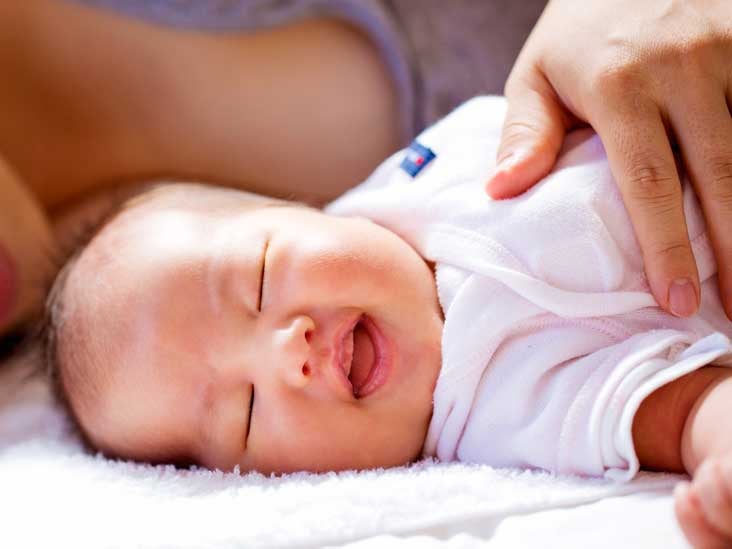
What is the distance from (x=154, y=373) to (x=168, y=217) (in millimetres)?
223

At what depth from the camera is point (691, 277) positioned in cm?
89

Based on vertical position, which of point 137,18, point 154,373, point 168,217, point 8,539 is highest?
point 137,18

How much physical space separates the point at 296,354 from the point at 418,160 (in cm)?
37

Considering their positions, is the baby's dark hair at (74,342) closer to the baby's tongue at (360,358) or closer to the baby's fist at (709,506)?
the baby's tongue at (360,358)

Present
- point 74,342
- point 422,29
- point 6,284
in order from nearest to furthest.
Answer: point 74,342
point 6,284
point 422,29

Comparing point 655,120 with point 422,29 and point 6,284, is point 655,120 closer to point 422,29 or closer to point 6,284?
point 422,29

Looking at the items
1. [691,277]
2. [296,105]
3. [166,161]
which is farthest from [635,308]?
[166,161]

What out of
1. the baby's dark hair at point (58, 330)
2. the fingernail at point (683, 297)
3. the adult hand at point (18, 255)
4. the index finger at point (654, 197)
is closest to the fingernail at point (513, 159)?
the index finger at point (654, 197)

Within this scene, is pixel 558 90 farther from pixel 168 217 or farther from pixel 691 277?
pixel 168 217

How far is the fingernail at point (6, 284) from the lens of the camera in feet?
4.84

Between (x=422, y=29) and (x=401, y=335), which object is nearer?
(x=401, y=335)

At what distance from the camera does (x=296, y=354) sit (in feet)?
3.22

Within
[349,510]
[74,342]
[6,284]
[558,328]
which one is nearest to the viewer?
[349,510]

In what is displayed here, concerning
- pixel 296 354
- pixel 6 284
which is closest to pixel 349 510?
pixel 296 354
